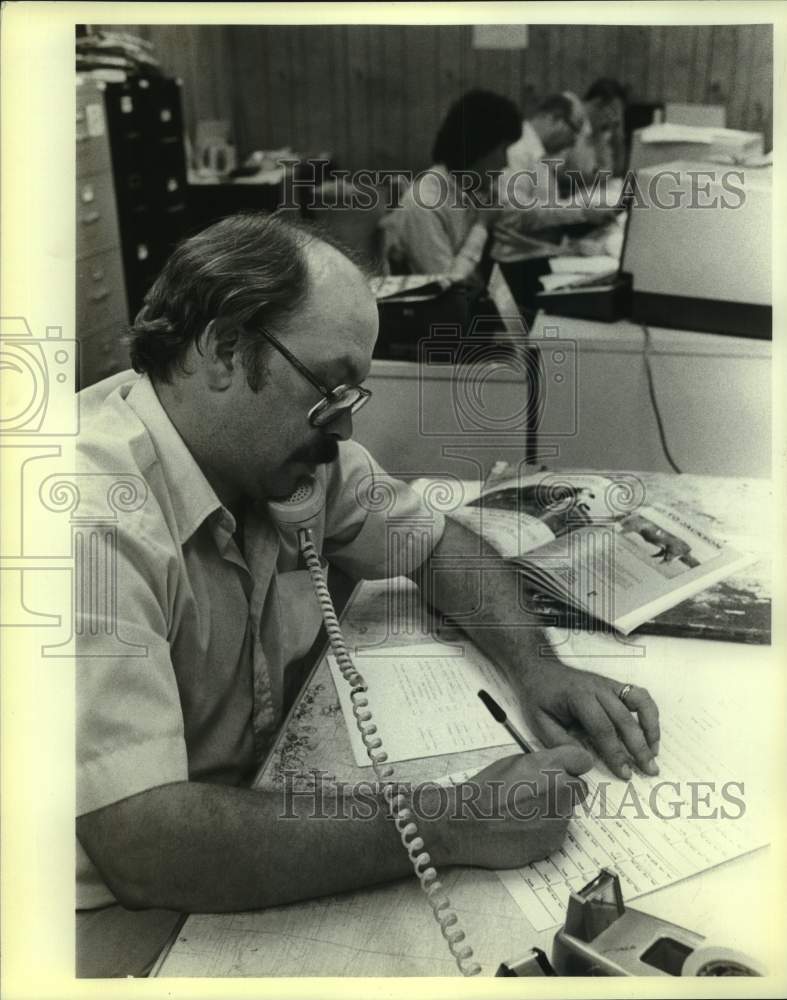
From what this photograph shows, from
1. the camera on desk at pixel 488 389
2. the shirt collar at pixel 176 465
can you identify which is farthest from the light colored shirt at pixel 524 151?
the shirt collar at pixel 176 465

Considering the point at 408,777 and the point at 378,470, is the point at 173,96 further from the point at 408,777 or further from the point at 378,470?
the point at 408,777

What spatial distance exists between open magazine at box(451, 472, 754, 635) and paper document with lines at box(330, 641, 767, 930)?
0.46 ft

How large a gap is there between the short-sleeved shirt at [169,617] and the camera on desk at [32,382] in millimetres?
33

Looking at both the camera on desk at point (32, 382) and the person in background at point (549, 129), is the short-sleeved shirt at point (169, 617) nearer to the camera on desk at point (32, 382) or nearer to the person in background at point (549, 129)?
the camera on desk at point (32, 382)

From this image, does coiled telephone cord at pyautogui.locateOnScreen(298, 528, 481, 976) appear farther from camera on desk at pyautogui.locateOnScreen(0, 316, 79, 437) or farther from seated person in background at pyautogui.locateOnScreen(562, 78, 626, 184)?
seated person in background at pyautogui.locateOnScreen(562, 78, 626, 184)

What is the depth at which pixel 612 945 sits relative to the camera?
3.05 ft

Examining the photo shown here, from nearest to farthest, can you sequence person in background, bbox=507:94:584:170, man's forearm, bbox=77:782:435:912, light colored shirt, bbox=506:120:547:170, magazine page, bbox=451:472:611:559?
man's forearm, bbox=77:782:435:912
magazine page, bbox=451:472:611:559
light colored shirt, bbox=506:120:547:170
person in background, bbox=507:94:584:170

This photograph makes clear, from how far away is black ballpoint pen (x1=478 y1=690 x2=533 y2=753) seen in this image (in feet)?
3.44

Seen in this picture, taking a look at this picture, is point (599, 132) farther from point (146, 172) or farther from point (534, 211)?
point (146, 172)

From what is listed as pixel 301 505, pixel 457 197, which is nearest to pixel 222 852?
pixel 301 505

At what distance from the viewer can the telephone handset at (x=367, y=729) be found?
0.92 m

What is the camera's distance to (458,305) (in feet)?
4.10

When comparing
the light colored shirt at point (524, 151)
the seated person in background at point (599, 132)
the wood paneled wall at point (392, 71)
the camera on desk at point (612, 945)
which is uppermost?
the seated person in background at point (599, 132)

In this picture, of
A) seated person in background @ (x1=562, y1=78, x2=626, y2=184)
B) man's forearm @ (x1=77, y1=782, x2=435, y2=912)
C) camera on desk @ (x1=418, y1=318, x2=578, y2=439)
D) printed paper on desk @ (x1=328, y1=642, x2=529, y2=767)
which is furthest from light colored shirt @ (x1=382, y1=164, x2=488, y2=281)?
seated person in background @ (x1=562, y1=78, x2=626, y2=184)
